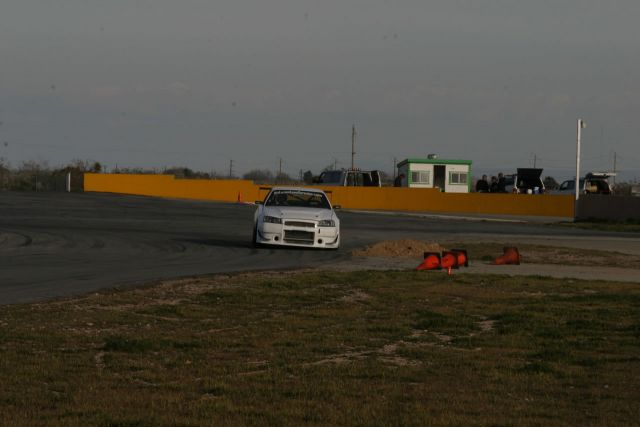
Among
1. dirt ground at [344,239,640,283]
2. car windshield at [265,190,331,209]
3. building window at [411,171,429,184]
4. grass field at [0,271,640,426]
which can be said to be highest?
building window at [411,171,429,184]

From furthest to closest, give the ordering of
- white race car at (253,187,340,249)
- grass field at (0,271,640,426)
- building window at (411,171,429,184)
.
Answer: building window at (411,171,429,184), white race car at (253,187,340,249), grass field at (0,271,640,426)

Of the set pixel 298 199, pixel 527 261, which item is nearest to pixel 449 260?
pixel 527 261

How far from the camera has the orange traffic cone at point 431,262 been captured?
20.0 m

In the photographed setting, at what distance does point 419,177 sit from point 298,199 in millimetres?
38179

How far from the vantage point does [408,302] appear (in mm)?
14219

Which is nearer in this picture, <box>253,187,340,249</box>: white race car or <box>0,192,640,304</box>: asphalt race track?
<box>0,192,640,304</box>: asphalt race track

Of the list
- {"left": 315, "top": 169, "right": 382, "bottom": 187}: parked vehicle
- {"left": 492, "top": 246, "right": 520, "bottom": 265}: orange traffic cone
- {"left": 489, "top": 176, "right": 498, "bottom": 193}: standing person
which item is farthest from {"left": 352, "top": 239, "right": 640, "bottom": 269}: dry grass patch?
{"left": 315, "top": 169, "right": 382, "bottom": 187}: parked vehicle

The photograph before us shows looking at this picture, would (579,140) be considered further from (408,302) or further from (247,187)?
(408,302)

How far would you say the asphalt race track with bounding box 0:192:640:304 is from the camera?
56.1 feet

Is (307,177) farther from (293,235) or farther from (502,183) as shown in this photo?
(293,235)

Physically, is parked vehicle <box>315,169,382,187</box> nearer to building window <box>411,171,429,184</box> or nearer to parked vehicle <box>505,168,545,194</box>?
building window <box>411,171,429,184</box>

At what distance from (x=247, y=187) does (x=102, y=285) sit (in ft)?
154

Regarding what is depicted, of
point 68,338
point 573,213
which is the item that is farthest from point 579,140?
point 68,338

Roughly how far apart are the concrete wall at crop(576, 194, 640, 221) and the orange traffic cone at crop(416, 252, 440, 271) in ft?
92.9
